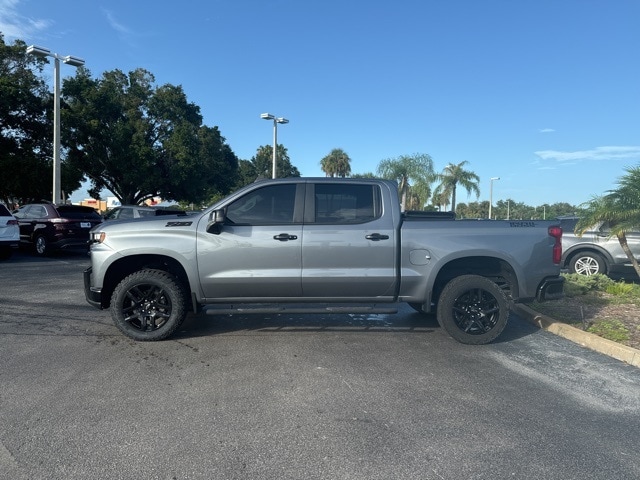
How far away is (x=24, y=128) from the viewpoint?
24172 mm

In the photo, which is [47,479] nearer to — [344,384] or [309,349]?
[344,384]

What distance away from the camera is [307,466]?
291 cm

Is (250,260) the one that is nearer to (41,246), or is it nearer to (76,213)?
(76,213)

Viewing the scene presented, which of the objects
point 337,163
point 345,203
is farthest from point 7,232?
point 337,163

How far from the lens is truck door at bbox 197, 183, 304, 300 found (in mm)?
5332

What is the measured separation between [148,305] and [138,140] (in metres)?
28.1

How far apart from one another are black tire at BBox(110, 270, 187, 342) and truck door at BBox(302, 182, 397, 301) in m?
1.56

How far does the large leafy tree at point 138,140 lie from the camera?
29359 mm

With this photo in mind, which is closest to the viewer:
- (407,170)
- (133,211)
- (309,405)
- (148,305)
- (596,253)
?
(309,405)

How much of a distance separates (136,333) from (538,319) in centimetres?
552

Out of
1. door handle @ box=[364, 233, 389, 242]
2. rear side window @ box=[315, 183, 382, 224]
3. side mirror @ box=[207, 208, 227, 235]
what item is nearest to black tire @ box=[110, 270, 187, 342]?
side mirror @ box=[207, 208, 227, 235]

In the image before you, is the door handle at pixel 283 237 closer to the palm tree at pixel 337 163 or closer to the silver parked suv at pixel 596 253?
the silver parked suv at pixel 596 253

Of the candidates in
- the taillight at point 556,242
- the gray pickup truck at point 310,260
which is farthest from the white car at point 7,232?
the taillight at point 556,242

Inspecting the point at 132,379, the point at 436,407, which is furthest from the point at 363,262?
the point at 132,379
